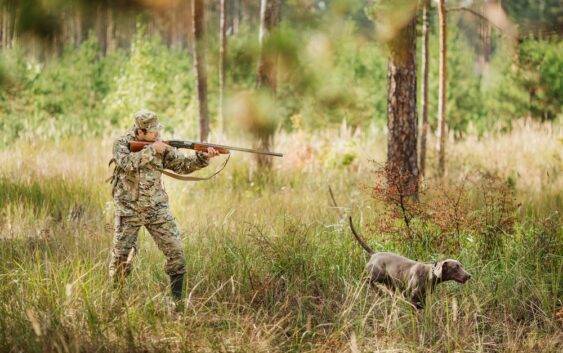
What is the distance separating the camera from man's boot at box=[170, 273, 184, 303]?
17.5 feet

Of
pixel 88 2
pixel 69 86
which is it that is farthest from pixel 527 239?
pixel 69 86

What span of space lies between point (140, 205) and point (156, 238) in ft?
0.93

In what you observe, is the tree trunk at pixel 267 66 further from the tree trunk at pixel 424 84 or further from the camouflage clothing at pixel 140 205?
the camouflage clothing at pixel 140 205

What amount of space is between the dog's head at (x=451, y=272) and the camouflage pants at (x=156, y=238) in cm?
184

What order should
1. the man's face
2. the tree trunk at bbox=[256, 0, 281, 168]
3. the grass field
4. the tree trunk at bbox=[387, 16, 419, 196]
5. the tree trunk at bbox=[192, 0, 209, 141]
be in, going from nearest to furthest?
1. the grass field
2. the man's face
3. the tree trunk at bbox=[387, 16, 419, 196]
4. the tree trunk at bbox=[256, 0, 281, 168]
5. the tree trunk at bbox=[192, 0, 209, 141]

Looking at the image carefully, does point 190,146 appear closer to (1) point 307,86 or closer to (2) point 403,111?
(2) point 403,111

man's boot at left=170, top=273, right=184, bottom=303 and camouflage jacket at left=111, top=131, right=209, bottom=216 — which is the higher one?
camouflage jacket at left=111, top=131, right=209, bottom=216

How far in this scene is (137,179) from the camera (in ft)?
17.1

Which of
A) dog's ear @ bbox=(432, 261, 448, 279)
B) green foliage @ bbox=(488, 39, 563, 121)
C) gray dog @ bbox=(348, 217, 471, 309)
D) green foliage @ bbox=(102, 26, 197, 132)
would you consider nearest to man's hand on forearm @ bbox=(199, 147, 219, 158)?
gray dog @ bbox=(348, 217, 471, 309)

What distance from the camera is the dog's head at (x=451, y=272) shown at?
16.0 feet

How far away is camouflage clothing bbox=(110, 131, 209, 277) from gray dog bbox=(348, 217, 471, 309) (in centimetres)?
145

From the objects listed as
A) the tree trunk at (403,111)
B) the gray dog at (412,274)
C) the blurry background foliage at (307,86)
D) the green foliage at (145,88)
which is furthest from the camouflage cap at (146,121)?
the green foliage at (145,88)

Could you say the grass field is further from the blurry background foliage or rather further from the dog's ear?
the blurry background foliage

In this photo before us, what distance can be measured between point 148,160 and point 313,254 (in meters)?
1.67
